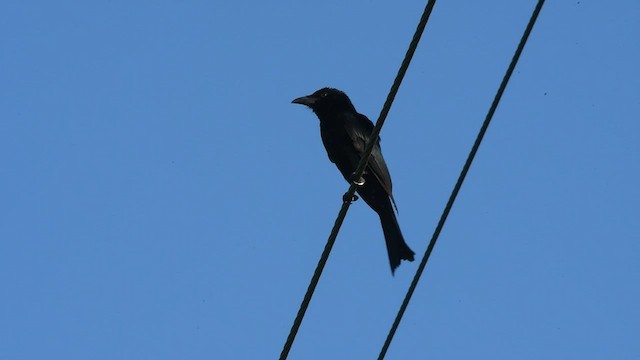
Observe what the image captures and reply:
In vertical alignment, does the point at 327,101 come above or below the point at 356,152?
above

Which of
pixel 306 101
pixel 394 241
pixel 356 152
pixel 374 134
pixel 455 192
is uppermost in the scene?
pixel 374 134

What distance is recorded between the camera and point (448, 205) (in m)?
3.82

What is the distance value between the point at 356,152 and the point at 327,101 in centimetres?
72

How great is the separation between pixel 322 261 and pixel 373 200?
11.5 feet

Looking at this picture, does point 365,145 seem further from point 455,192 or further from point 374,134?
point 374,134

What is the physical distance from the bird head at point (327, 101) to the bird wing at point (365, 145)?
0.64 feet

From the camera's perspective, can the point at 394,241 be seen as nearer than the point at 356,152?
Yes

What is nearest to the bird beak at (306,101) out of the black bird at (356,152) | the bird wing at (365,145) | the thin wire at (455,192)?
the black bird at (356,152)

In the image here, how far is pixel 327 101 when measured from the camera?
314 inches

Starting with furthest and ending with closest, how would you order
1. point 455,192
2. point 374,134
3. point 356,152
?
point 356,152
point 455,192
point 374,134

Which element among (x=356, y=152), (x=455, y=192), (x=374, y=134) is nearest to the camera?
(x=374, y=134)

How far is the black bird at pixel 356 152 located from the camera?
6.78 m

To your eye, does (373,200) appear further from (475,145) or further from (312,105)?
(475,145)

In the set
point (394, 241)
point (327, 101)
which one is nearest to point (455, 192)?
point (394, 241)
